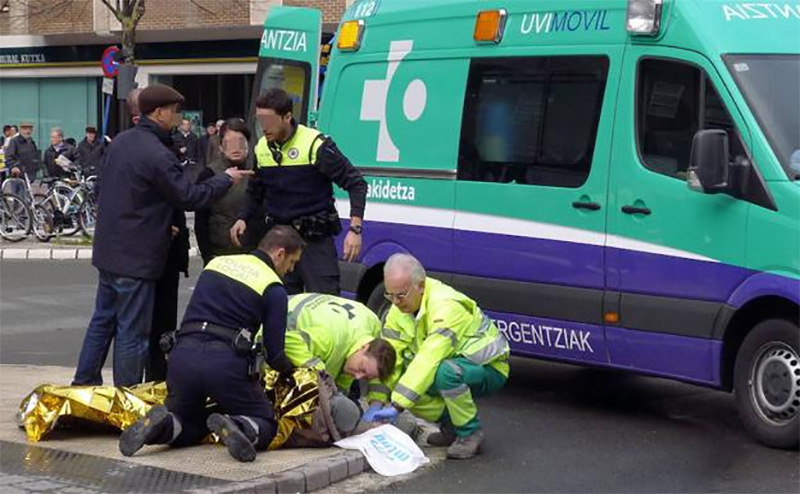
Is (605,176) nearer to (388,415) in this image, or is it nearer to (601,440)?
(601,440)

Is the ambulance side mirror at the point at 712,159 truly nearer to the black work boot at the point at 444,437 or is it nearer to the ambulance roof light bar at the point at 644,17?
the ambulance roof light bar at the point at 644,17

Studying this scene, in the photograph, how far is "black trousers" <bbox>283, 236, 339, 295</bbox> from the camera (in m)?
8.21

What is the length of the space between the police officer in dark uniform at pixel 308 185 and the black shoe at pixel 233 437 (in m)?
1.71

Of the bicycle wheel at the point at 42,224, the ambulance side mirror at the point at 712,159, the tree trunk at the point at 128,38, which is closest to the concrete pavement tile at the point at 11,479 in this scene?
A: the ambulance side mirror at the point at 712,159

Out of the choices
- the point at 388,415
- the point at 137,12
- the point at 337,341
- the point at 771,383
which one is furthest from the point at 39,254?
the point at 771,383

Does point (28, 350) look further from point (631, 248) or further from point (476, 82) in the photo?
point (631, 248)

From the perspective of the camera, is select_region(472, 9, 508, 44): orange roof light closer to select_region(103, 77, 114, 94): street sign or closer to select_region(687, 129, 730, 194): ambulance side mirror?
select_region(687, 129, 730, 194): ambulance side mirror

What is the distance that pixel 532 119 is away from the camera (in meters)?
8.68

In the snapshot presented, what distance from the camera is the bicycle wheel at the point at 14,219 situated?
21328 millimetres

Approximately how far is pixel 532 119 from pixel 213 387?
3064mm

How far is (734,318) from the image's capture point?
24.6 feet

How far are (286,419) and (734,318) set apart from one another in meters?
2.53

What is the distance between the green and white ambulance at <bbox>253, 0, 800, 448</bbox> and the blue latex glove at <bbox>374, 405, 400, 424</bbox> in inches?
61.0

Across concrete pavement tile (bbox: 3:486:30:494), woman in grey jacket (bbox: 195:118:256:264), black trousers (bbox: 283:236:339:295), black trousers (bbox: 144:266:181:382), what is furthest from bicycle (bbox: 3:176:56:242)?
concrete pavement tile (bbox: 3:486:30:494)
